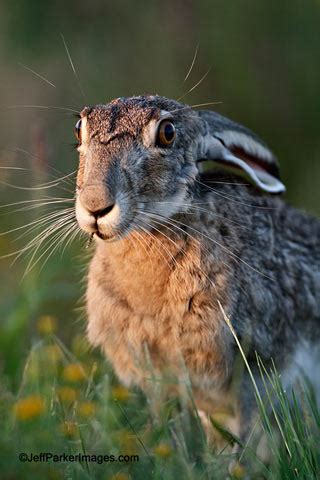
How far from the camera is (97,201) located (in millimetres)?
4340

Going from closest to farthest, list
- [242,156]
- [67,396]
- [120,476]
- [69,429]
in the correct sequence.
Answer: [120,476]
[69,429]
[67,396]
[242,156]

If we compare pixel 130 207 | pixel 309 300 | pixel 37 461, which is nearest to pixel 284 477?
pixel 37 461

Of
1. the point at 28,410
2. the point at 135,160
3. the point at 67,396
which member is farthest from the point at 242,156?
the point at 28,410

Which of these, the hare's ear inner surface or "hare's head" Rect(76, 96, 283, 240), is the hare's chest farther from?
the hare's ear inner surface

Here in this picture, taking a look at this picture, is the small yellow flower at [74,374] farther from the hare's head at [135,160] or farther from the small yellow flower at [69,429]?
the hare's head at [135,160]

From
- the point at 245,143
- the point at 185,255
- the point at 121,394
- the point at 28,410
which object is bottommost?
the point at 121,394

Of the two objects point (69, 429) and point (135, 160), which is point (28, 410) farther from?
point (135, 160)

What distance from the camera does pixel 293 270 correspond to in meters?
5.52

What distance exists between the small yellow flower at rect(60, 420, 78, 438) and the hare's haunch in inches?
24.0

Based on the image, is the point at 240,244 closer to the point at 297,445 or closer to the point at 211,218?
the point at 211,218

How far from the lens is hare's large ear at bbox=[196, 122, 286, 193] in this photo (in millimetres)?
5246

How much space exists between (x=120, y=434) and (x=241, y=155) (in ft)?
6.14

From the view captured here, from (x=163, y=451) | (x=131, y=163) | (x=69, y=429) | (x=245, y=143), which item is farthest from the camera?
(x=245, y=143)

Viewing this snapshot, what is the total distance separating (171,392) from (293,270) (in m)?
0.94
